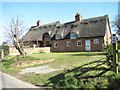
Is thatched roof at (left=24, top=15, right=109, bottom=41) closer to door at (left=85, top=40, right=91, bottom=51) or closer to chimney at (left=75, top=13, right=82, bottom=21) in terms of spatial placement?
chimney at (left=75, top=13, right=82, bottom=21)

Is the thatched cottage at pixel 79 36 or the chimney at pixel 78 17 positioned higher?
the chimney at pixel 78 17

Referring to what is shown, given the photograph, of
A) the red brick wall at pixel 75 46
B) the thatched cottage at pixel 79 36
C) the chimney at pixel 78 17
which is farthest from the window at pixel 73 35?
the chimney at pixel 78 17

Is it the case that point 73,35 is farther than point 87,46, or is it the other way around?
point 73,35

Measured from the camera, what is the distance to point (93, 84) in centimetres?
430

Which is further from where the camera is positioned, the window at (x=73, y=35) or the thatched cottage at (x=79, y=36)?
the window at (x=73, y=35)

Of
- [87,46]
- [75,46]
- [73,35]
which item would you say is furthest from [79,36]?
[87,46]

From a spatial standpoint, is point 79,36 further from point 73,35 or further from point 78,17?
point 78,17

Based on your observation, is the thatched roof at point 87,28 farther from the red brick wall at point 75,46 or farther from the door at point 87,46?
the door at point 87,46

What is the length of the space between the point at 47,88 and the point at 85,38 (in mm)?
19828

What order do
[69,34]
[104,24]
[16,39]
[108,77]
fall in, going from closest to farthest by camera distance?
[108,77] → [16,39] → [104,24] → [69,34]

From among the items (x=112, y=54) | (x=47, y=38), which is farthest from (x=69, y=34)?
(x=112, y=54)

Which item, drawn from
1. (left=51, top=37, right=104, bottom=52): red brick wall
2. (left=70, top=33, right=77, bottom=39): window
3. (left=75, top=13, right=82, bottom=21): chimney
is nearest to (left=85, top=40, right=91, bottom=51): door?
(left=51, top=37, right=104, bottom=52): red brick wall

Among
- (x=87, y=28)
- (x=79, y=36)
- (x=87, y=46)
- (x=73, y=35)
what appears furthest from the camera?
(x=73, y=35)

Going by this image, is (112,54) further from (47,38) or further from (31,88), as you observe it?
(47,38)
